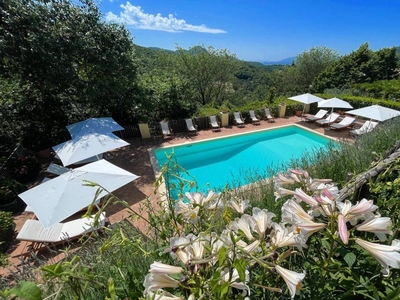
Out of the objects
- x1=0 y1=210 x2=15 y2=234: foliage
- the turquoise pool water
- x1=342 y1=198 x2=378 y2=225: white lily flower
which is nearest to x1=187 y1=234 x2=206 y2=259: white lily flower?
x1=342 y1=198 x2=378 y2=225: white lily flower

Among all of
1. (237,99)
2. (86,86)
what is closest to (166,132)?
(86,86)

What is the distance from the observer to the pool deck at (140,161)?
5070 millimetres

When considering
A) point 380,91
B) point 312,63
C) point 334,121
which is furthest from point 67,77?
point 312,63

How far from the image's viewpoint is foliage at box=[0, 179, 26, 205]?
541 cm

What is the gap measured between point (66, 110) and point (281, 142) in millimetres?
10569

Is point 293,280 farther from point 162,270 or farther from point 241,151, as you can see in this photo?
point 241,151

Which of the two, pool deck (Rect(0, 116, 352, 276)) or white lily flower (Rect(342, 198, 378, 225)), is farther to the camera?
pool deck (Rect(0, 116, 352, 276))

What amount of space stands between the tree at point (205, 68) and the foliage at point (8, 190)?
16.4m

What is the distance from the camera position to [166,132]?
399 inches

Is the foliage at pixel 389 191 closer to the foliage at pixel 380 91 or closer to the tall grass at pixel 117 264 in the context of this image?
the tall grass at pixel 117 264

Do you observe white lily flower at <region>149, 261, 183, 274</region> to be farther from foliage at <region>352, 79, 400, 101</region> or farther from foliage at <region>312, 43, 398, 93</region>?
foliage at <region>312, 43, 398, 93</region>

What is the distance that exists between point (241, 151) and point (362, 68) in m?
22.6

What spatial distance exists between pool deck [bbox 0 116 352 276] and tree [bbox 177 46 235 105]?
10445 millimetres

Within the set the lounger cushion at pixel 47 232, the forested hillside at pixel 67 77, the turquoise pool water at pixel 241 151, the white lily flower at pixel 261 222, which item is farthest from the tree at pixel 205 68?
the white lily flower at pixel 261 222
